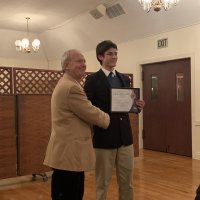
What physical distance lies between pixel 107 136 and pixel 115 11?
4.32 metres

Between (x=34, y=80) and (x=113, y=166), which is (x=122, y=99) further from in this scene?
(x=34, y=80)

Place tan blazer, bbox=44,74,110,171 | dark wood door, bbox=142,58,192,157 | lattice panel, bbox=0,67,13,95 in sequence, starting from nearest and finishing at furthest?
tan blazer, bbox=44,74,110,171 < lattice panel, bbox=0,67,13,95 < dark wood door, bbox=142,58,192,157

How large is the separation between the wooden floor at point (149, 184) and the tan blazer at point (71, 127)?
149 centimetres

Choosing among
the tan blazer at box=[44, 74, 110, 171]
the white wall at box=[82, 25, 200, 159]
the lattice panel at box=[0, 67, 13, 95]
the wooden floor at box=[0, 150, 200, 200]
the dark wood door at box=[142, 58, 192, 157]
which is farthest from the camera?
the dark wood door at box=[142, 58, 192, 157]

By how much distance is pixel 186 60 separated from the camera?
5.37 meters

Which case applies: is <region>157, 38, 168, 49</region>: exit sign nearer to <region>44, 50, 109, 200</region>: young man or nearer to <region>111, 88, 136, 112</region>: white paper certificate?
<region>111, 88, 136, 112</region>: white paper certificate

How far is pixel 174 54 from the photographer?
5.50m

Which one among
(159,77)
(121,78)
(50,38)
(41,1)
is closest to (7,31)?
(50,38)

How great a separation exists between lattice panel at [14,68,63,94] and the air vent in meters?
2.20

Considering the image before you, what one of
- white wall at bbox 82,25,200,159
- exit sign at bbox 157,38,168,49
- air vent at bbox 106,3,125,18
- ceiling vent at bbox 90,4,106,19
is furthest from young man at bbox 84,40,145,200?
ceiling vent at bbox 90,4,106,19

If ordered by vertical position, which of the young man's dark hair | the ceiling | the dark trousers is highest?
the ceiling

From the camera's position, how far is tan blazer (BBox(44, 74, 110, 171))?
5.78 feet

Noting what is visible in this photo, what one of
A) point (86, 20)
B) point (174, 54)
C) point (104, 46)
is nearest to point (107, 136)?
point (104, 46)

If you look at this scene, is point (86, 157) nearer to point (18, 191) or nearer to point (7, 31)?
point (18, 191)
